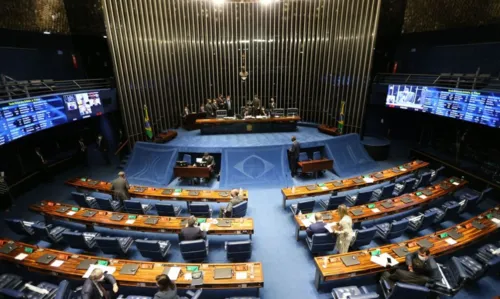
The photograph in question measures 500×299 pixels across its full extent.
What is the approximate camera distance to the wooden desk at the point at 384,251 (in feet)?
16.0

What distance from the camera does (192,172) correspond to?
A: 991cm

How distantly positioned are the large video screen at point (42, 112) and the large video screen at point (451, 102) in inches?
540

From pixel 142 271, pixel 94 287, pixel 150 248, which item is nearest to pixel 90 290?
pixel 94 287

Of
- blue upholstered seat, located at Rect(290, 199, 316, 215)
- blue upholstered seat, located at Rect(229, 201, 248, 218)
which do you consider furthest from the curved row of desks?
blue upholstered seat, located at Rect(290, 199, 316, 215)

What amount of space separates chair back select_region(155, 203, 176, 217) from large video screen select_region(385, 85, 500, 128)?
10.5m

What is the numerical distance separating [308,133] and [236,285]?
1024 cm

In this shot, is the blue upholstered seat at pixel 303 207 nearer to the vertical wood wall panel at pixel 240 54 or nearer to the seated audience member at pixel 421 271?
the seated audience member at pixel 421 271

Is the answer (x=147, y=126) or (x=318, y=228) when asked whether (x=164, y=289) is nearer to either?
(x=318, y=228)

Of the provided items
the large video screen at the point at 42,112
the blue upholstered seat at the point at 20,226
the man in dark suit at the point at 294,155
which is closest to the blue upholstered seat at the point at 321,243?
the man in dark suit at the point at 294,155

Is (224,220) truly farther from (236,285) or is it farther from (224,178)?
(224,178)

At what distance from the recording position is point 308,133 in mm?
13680

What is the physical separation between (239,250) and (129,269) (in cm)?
225

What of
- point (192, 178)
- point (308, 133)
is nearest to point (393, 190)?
point (308, 133)

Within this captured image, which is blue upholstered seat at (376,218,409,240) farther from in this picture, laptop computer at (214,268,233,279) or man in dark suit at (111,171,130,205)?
man in dark suit at (111,171,130,205)
